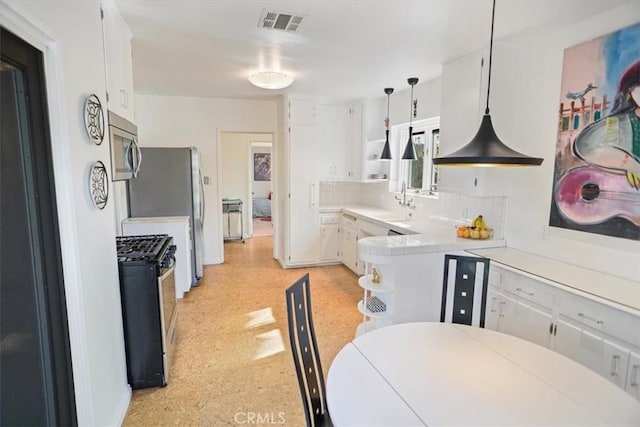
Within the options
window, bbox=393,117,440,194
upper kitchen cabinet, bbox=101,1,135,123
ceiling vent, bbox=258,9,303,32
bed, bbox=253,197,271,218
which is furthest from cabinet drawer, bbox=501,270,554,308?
bed, bbox=253,197,271,218

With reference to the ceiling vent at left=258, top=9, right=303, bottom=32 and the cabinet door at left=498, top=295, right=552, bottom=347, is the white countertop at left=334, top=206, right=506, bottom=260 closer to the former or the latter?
the cabinet door at left=498, top=295, right=552, bottom=347

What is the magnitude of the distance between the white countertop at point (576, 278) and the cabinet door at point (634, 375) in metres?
0.23

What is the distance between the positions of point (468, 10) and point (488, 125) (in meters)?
0.82

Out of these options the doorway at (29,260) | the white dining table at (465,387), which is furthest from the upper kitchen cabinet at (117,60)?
the white dining table at (465,387)

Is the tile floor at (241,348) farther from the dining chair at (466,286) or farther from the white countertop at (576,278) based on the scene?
the white countertop at (576,278)

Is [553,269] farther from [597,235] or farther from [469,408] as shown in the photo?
[469,408]

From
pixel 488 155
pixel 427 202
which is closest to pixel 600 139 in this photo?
pixel 488 155

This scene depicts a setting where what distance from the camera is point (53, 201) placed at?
1.42m

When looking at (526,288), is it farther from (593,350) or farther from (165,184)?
(165,184)

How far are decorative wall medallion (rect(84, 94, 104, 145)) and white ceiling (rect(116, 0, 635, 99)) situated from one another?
74 centimetres

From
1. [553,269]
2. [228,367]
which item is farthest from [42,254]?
[553,269]

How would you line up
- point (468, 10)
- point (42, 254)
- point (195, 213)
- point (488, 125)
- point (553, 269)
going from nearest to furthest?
point (42, 254), point (488, 125), point (468, 10), point (553, 269), point (195, 213)

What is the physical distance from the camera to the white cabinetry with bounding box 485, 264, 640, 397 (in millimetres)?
1684

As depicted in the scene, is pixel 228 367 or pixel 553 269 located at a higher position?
pixel 553 269
